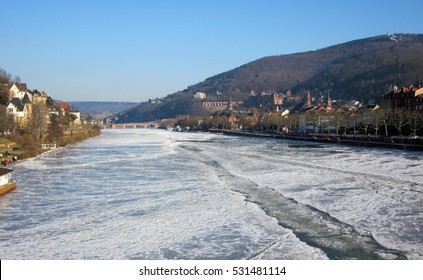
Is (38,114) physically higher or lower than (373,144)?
higher

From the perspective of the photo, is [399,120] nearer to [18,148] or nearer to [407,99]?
[407,99]

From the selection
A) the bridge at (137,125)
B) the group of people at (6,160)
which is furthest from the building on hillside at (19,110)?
the bridge at (137,125)

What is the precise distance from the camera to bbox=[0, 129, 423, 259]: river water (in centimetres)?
905

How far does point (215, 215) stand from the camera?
12117 mm

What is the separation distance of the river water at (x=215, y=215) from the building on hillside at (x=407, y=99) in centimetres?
3479

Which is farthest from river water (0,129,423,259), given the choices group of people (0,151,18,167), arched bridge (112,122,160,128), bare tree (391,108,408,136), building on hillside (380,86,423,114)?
arched bridge (112,122,160,128)

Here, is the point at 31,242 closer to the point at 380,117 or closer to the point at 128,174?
the point at 128,174

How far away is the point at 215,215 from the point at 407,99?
49.5 m

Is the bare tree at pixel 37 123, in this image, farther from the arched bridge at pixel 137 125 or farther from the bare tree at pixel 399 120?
the arched bridge at pixel 137 125

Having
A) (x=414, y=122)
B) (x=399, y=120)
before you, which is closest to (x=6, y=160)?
(x=399, y=120)

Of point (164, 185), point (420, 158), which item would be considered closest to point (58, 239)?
point (164, 185)

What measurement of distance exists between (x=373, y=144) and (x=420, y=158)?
38.7ft

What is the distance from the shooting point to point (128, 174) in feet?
68.4

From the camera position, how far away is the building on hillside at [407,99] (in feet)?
173
